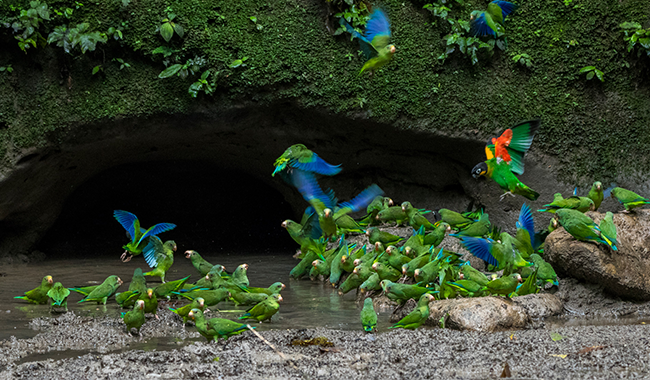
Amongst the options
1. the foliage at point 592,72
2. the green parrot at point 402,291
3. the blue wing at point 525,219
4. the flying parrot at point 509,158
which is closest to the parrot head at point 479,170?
the flying parrot at point 509,158

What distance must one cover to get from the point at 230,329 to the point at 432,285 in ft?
6.67

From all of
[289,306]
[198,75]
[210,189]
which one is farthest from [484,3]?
[210,189]

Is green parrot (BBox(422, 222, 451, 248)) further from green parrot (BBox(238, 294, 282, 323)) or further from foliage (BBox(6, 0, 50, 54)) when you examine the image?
foliage (BBox(6, 0, 50, 54))

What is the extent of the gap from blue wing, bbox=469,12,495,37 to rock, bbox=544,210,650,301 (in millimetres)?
3319

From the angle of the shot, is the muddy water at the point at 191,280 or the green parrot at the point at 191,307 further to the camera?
the muddy water at the point at 191,280

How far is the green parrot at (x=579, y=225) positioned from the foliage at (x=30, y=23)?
6.55 meters

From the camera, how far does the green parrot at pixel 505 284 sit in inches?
171

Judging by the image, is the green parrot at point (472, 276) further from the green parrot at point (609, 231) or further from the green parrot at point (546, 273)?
the green parrot at point (609, 231)

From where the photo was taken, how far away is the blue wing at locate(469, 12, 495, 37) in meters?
7.32

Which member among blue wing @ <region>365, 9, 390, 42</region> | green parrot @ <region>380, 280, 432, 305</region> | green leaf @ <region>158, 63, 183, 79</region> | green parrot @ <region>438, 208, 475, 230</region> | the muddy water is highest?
blue wing @ <region>365, 9, 390, 42</region>

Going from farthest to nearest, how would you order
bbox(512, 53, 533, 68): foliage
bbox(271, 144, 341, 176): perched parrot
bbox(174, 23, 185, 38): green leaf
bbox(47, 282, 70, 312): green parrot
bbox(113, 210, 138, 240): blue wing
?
bbox(512, 53, 533, 68): foliage, bbox(174, 23, 185, 38): green leaf, bbox(113, 210, 138, 240): blue wing, bbox(271, 144, 341, 176): perched parrot, bbox(47, 282, 70, 312): green parrot

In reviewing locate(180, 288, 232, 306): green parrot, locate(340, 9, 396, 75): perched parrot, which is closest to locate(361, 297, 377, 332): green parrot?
locate(180, 288, 232, 306): green parrot

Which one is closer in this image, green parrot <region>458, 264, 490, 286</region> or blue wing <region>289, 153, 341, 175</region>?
green parrot <region>458, 264, 490, 286</region>

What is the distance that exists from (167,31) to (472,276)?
496 centimetres
